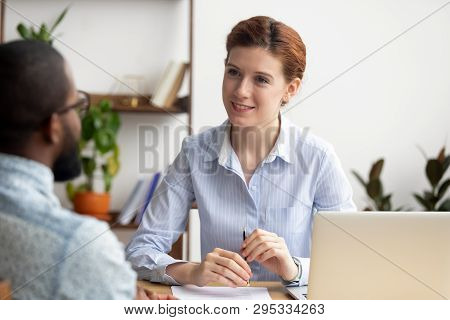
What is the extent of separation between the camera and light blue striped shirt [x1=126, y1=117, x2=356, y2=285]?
129 cm

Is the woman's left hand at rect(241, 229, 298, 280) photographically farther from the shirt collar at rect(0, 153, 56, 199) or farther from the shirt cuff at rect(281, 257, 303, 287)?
the shirt collar at rect(0, 153, 56, 199)

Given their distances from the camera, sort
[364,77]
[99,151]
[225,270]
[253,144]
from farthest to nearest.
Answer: [364,77] → [99,151] → [253,144] → [225,270]

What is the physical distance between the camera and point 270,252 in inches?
42.4

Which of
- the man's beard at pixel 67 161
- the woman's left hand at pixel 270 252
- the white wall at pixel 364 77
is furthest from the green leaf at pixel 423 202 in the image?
the man's beard at pixel 67 161

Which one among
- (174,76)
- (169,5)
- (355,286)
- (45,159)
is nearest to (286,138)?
(355,286)

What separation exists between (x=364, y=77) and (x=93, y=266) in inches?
75.7

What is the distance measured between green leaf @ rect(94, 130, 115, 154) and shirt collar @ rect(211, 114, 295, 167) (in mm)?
530

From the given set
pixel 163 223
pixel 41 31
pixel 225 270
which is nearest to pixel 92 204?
pixel 163 223

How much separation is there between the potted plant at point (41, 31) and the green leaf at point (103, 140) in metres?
0.43

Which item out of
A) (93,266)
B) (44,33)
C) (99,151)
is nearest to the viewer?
(93,266)

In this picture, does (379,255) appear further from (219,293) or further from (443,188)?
(443,188)

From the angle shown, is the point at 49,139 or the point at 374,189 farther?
the point at 374,189

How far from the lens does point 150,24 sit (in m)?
2.32
